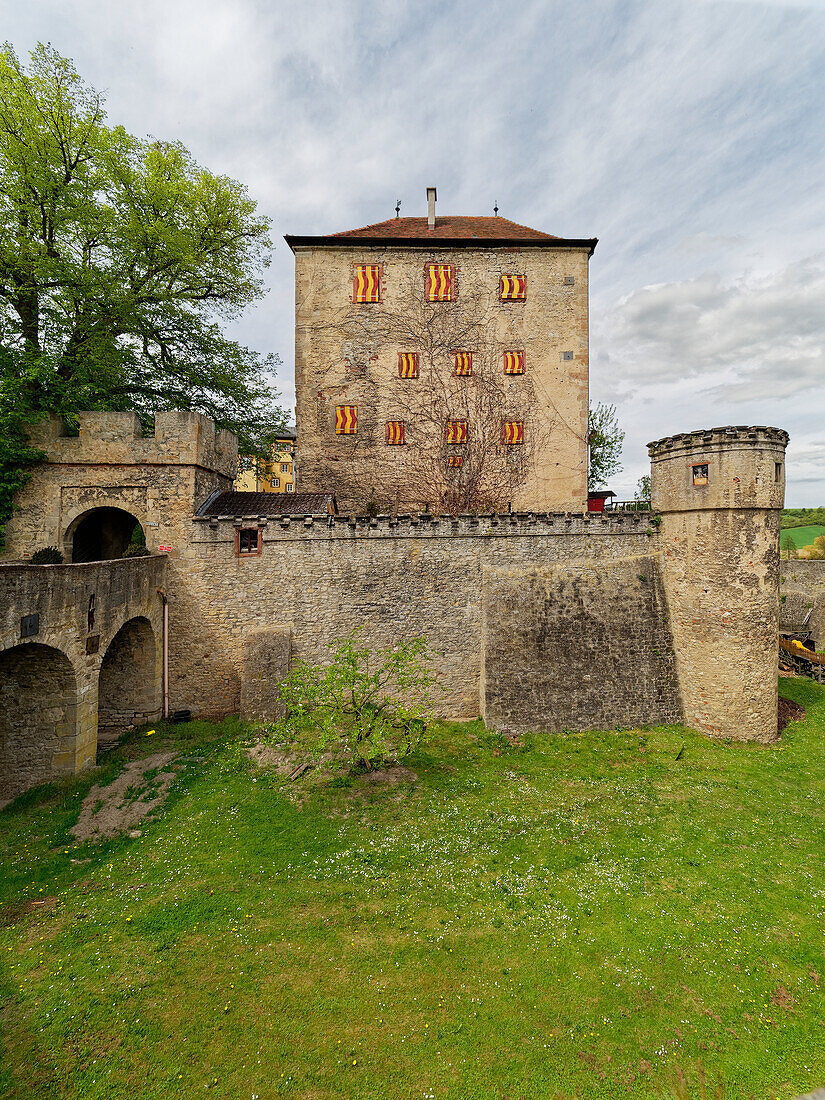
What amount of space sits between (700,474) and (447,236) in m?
16.5

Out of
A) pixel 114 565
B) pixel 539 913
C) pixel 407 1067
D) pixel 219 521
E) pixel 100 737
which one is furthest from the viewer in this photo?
pixel 219 521

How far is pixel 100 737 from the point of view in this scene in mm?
13586

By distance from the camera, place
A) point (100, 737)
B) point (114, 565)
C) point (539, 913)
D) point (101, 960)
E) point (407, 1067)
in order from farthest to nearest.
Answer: point (100, 737) < point (114, 565) < point (539, 913) < point (101, 960) < point (407, 1067)

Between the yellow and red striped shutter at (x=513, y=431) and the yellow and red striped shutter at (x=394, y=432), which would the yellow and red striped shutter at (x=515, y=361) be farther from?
the yellow and red striped shutter at (x=394, y=432)

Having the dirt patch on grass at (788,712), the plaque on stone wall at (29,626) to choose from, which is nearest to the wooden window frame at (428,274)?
the plaque on stone wall at (29,626)

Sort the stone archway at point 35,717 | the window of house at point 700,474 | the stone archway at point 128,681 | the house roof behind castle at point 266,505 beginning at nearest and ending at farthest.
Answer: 1. the stone archway at point 35,717
2. the stone archway at point 128,681
3. the window of house at point 700,474
4. the house roof behind castle at point 266,505

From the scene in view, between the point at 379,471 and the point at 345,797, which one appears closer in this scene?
the point at 345,797

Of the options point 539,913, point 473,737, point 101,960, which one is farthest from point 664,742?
point 101,960

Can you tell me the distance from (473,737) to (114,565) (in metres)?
12.1

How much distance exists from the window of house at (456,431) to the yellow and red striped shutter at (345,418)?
15.6 feet

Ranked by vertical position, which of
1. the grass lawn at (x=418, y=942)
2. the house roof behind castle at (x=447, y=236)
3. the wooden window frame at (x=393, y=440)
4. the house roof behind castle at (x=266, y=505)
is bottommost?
the grass lawn at (x=418, y=942)

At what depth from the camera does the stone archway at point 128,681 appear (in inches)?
551

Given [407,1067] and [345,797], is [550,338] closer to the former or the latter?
[345,797]

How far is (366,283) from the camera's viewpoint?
21.3 m
